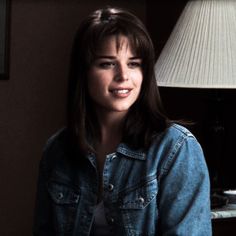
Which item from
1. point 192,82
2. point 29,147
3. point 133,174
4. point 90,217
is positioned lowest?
point 29,147

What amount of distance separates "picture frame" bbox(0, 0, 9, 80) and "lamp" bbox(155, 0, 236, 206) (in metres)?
1.27

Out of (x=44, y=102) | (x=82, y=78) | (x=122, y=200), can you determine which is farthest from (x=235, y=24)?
(x=44, y=102)

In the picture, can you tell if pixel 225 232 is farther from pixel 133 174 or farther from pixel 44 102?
pixel 44 102

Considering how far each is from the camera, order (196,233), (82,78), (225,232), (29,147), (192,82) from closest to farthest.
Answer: (196,233)
(82,78)
(192,82)
(225,232)
(29,147)

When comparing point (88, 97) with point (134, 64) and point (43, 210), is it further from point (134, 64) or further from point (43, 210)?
point (43, 210)

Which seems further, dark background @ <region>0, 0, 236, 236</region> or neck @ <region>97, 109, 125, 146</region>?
dark background @ <region>0, 0, 236, 236</region>

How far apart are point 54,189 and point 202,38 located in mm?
682

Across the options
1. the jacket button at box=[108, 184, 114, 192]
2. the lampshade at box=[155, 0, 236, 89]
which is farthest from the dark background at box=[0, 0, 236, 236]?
the jacket button at box=[108, 184, 114, 192]

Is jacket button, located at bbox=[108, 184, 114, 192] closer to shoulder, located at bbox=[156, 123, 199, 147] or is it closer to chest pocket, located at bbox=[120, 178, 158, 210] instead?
chest pocket, located at bbox=[120, 178, 158, 210]

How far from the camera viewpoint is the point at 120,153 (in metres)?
1.37

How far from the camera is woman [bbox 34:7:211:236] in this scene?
1298mm

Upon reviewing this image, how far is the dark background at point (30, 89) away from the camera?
296 cm

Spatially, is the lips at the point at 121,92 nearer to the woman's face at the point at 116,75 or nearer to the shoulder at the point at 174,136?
the woman's face at the point at 116,75

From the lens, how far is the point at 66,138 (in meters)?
1.47
